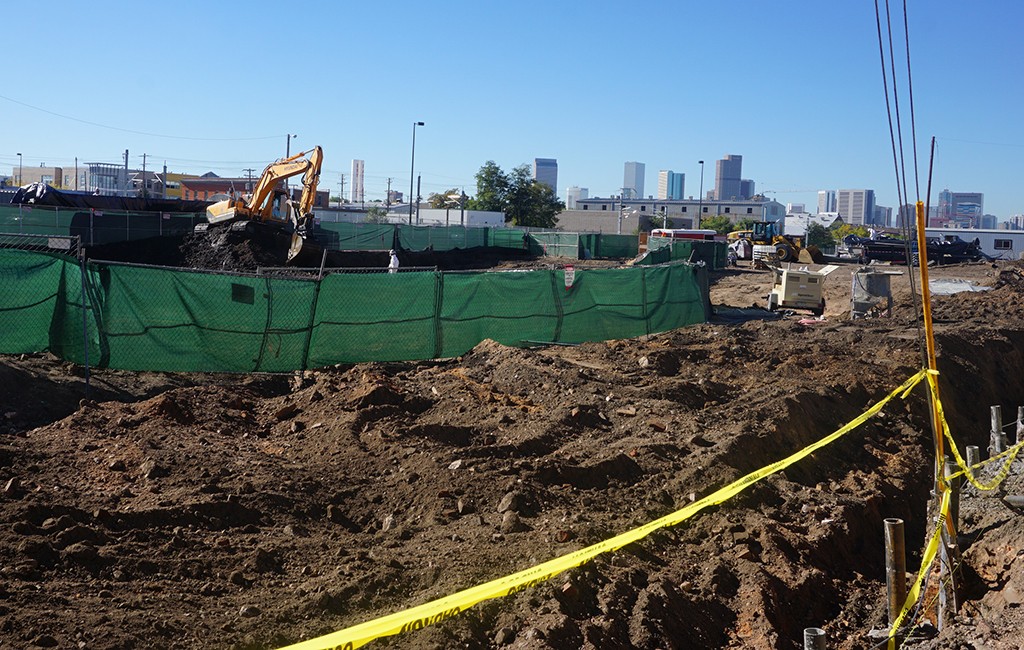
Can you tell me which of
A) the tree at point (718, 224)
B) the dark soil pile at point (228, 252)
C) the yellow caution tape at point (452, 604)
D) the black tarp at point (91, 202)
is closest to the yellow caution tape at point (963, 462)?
the yellow caution tape at point (452, 604)

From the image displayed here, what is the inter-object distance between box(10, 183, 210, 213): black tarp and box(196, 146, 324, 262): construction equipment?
1344 centimetres

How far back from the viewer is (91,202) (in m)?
48.8

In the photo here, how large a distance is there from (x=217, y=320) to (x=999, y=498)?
32.1 ft

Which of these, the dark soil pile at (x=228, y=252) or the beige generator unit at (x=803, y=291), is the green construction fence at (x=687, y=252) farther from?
the beige generator unit at (x=803, y=291)

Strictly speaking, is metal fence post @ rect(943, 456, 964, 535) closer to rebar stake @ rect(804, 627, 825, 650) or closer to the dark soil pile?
rebar stake @ rect(804, 627, 825, 650)

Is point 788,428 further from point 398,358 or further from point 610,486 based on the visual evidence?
point 398,358

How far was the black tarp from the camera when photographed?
43.6 m

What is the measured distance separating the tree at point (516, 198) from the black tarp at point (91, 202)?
37.3m

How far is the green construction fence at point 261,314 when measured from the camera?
12430 millimetres

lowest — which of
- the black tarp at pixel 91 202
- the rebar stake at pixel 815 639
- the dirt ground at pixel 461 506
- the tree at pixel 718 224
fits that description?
the dirt ground at pixel 461 506

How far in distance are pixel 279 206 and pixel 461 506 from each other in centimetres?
2817

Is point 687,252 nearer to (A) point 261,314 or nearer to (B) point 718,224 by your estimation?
(A) point 261,314

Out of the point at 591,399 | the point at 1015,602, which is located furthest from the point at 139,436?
the point at 1015,602

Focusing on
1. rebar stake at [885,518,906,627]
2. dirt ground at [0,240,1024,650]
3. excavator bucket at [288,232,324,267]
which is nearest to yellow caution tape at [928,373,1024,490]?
dirt ground at [0,240,1024,650]
